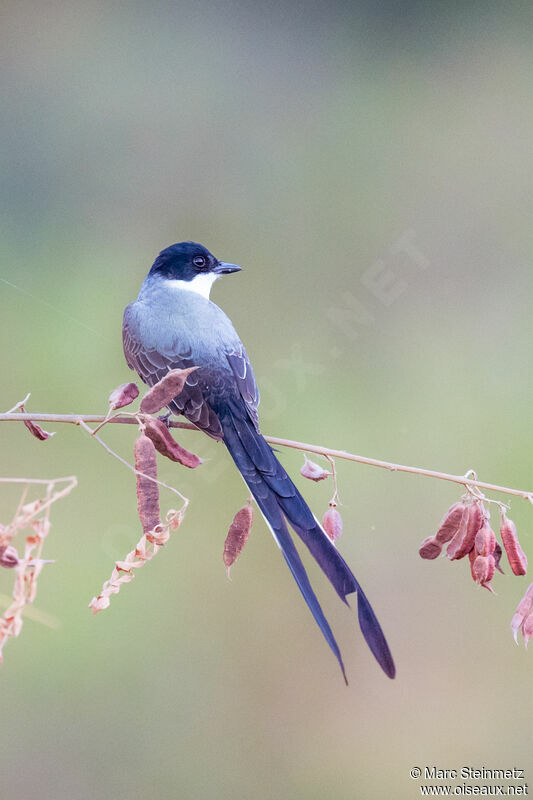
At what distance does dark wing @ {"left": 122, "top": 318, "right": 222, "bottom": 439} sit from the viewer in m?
1.12

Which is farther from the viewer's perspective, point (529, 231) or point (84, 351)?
point (529, 231)

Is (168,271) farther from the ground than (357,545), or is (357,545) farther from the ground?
(168,271)

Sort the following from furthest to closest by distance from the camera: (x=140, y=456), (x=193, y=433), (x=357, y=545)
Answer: (x=357, y=545) < (x=193, y=433) < (x=140, y=456)

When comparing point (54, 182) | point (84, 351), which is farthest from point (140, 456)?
point (54, 182)

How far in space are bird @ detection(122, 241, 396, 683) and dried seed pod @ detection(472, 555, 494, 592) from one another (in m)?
0.15

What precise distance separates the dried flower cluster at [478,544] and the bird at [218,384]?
14 cm

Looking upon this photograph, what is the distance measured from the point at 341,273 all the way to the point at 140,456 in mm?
1493

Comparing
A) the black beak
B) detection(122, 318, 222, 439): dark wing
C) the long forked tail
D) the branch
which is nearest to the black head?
the black beak

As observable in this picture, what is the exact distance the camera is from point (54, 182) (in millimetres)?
2246

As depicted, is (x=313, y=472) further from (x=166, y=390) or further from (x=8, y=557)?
(x=8, y=557)

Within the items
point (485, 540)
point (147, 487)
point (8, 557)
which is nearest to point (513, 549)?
point (485, 540)

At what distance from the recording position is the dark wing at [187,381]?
1.12 meters

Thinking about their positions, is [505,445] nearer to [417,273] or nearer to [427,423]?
[427,423]

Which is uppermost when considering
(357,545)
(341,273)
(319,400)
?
(341,273)
